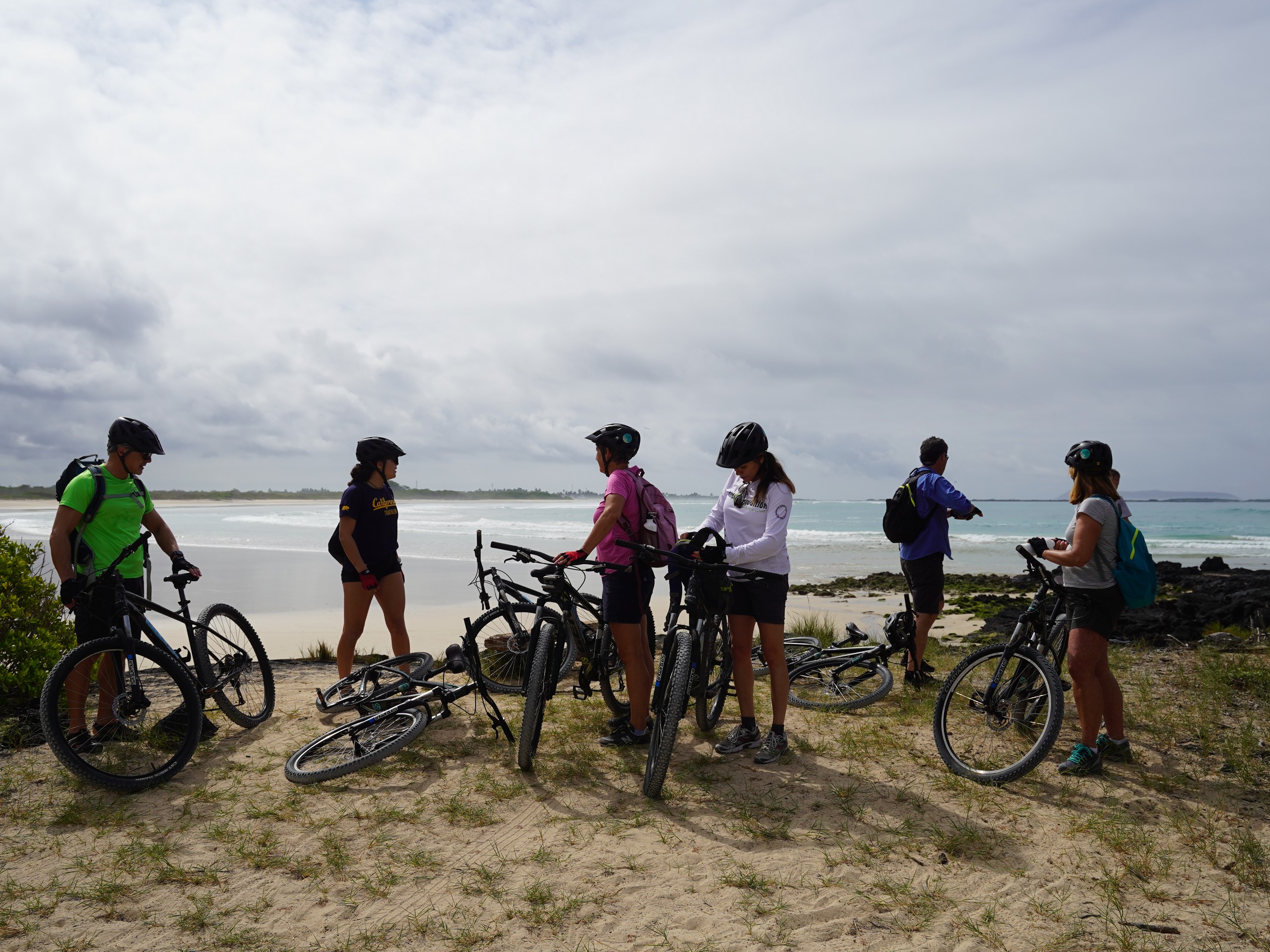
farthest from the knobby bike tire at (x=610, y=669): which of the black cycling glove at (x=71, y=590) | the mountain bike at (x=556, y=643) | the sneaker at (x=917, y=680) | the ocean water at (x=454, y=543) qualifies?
the ocean water at (x=454, y=543)

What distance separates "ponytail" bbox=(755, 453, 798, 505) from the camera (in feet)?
15.7

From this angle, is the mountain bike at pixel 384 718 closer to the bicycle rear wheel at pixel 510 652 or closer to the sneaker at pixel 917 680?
the bicycle rear wheel at pixel 510 652

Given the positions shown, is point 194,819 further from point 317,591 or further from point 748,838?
point 317,591

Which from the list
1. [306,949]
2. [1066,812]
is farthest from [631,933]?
[1066,812]

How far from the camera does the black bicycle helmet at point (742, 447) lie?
4711 mm

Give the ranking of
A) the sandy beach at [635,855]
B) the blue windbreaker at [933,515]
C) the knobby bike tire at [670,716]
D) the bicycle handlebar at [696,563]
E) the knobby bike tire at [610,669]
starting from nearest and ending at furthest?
the sandy beach at [635,855]
the knobby bike tire at [670,716]
the bicycle handlebar at [696,563]
the knobby bike tire at [610,669]
the blue windbreaker at [933,515]

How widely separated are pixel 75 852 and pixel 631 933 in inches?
113

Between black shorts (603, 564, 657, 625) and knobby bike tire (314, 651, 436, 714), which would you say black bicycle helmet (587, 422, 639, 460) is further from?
knobby bike tire (314, 651, 436, 714)

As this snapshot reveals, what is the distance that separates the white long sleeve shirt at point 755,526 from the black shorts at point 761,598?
A: 89 millimetres

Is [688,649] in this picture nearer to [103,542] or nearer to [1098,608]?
[1098,608]

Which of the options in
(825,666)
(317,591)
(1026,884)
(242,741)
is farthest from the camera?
(317,591)

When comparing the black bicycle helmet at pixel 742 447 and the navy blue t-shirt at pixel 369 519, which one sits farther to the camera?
the navy blue t-shirt at pixel 369 519

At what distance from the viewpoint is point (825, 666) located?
260 inches

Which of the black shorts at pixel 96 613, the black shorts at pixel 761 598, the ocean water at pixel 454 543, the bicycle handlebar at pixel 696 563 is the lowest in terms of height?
the ocean water at pixel 454 543
